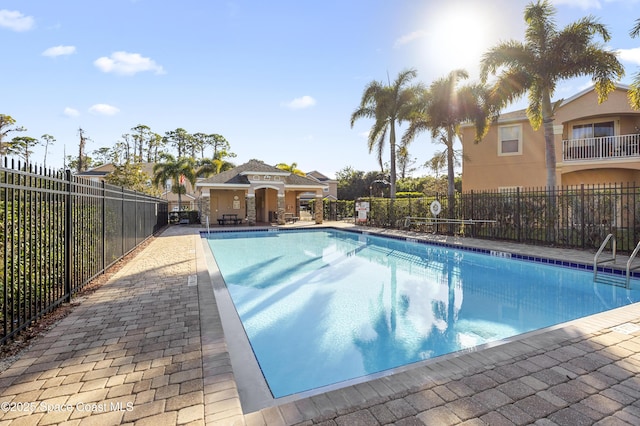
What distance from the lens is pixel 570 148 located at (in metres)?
17.4

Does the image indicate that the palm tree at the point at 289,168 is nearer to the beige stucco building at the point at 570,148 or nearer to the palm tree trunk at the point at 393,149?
the palm tree trunk at the point at 393,149

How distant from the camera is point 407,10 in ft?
42.1

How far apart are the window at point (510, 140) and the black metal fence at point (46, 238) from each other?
64.6ft

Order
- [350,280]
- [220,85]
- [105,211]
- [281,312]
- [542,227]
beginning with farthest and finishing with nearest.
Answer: [220,85] < [542,227] < [350,280] < [105,211] < [281,312]

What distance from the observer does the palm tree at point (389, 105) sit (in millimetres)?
20609

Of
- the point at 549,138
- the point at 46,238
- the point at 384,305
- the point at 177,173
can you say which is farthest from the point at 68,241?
the point at 177,173

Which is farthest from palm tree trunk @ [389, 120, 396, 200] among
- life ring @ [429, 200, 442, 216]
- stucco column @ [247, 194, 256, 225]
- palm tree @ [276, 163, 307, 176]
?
palm tree @ [276, 163, 307, 176]

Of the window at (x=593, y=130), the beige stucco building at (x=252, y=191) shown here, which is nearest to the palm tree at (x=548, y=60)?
the window at (x=593, y=130)

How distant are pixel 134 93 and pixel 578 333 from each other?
2479cm

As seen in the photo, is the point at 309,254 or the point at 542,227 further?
the point at 309,254

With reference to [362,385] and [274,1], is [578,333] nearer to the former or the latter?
[362,385]

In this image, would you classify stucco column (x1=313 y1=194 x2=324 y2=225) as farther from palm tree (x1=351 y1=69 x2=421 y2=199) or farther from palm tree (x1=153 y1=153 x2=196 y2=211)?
palm tree (x1=153 y1=153 x2=196 y2=211)

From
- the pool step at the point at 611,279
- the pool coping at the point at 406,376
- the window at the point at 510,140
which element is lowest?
the pool step at the point at 611,279

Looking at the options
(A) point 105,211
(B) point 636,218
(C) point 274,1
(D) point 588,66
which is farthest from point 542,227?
(A) point 105,211
